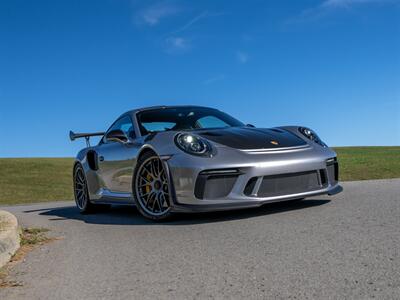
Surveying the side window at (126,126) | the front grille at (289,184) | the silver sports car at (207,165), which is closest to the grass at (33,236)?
the silver sports car at (207,165)

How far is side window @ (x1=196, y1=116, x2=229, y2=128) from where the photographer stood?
6902mm

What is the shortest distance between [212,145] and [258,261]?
2174 millimetres

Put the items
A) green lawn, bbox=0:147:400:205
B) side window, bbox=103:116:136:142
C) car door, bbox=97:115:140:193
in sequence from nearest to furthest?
car door, bbox=97:115:140:193
side window, bbox=103:116:136:142
green lawn, bbox=0:147:400:205

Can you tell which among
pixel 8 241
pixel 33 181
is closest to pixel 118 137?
pixel 8 241

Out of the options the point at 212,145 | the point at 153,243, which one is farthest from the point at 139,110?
the point at 153,243

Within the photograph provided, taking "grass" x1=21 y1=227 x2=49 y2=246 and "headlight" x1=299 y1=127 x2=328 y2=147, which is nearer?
"grass" x1=21 y1=227 x2=49 y2=246

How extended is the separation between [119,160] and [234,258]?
10.9 feet

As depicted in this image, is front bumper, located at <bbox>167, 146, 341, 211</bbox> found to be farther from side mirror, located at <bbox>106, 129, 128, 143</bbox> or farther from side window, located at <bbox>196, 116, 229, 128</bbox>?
side window, located at <bbox>196, 116, 229, 128</bbox>

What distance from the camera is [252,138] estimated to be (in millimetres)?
5797

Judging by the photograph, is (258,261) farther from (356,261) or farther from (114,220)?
(114,220)

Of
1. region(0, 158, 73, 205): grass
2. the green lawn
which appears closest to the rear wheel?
the green lawn

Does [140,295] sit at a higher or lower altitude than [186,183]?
lower

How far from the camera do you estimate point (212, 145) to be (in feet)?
18.1

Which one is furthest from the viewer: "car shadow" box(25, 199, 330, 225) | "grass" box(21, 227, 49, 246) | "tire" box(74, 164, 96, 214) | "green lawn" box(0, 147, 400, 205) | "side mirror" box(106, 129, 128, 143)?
"green lawn" box(0, 147, 400, 205)
